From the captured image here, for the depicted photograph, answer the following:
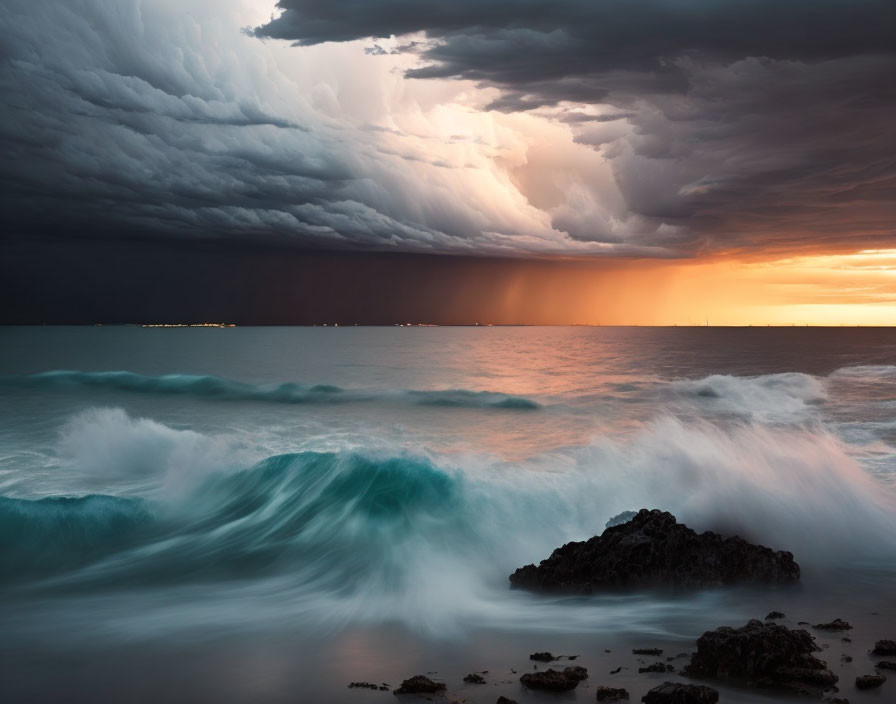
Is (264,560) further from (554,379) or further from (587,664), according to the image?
(554,379)

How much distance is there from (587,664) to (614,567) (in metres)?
3.01

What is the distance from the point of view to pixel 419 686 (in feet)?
27.3

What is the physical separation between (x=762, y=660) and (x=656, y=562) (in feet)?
11.8

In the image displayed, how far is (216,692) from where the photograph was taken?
8.77 m

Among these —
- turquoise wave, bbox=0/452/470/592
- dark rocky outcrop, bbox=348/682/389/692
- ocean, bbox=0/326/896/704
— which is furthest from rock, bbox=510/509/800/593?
dark rocky outcrop, bbox=348/682/389/692

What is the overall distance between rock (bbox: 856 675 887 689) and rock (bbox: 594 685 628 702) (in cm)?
247

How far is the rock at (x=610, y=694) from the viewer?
7.92 metres

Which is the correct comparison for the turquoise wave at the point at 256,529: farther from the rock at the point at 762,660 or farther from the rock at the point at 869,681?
the rock at the point at 869,681

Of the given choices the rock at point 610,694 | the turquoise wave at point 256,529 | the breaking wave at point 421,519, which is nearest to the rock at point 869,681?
the rock at point 610,694

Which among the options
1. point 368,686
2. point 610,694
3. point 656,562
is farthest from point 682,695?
point 656,562

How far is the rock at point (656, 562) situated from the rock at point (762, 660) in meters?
3.10

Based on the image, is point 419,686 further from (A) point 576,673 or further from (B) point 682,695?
(B) point 682,695

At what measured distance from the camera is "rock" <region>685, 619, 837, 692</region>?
26.9ft

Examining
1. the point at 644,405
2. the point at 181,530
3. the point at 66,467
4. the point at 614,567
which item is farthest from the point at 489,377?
the point at 614,567
